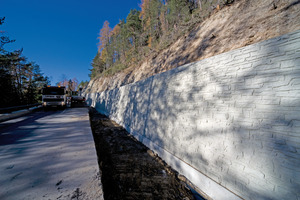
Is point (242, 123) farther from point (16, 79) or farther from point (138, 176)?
point (16, 79)

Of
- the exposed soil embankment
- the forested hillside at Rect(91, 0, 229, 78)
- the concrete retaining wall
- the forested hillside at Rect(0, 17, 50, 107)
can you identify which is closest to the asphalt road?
the exposed soil embankment

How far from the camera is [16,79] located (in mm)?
21328

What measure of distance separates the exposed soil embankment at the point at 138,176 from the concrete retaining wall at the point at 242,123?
0.35m

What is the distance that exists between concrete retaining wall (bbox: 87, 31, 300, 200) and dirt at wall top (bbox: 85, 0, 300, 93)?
14.4ft

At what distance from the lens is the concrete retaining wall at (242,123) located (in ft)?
5.11

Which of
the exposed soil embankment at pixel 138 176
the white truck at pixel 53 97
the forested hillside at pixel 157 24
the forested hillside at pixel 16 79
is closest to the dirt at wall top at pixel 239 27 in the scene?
the forested hillside at pixel 157 24

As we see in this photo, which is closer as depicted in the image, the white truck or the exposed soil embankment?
the exposed soil embankment

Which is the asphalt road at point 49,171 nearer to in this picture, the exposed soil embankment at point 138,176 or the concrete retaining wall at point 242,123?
the exposed soil embankment at point 138,176

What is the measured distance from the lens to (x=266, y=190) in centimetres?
167

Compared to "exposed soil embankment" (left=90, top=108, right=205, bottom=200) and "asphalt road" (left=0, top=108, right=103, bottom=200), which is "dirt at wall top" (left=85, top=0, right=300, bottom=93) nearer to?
"exposed soil embankment" (left=90, top=108, right=205, bottom=200)

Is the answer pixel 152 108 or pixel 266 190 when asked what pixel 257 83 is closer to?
pixel 266 190

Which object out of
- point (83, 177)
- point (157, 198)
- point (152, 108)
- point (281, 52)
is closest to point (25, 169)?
point (83, 177)

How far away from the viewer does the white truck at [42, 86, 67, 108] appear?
43.2 feet

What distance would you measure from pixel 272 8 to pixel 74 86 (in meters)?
104
